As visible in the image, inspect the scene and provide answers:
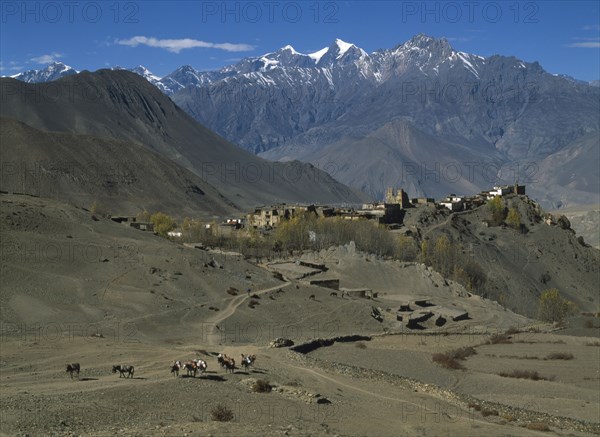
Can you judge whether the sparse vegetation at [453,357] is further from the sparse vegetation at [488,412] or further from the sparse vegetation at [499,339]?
the sparse vegetation at [488,412]

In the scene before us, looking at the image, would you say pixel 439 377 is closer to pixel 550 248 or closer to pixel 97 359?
pixel 97 359

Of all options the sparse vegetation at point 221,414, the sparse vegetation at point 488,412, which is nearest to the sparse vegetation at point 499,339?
the sparse vegetation at point 488,412

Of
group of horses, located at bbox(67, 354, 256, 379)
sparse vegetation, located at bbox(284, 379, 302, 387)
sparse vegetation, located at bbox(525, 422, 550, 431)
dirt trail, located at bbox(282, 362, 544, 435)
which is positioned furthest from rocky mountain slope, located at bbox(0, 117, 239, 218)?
sparse vegetation, located at bbox(525, 422, 550, 431)

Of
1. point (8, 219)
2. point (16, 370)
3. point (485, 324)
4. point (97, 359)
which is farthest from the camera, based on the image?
point (485, 324)

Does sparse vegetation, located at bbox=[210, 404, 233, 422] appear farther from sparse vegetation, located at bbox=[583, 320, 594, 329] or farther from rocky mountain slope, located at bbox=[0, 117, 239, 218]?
rocky mountain slope, located at bbox=[0, 117, 239, 218]

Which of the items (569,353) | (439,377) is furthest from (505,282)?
(439,377)

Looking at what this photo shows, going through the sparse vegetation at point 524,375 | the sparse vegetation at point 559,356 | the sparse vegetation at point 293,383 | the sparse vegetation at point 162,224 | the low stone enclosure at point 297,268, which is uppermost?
the sparse vegetation at point 162,224

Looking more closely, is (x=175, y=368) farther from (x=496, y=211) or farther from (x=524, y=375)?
(x=496, y=211)

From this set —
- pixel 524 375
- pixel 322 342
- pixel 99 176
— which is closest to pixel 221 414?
pixel 322 342
